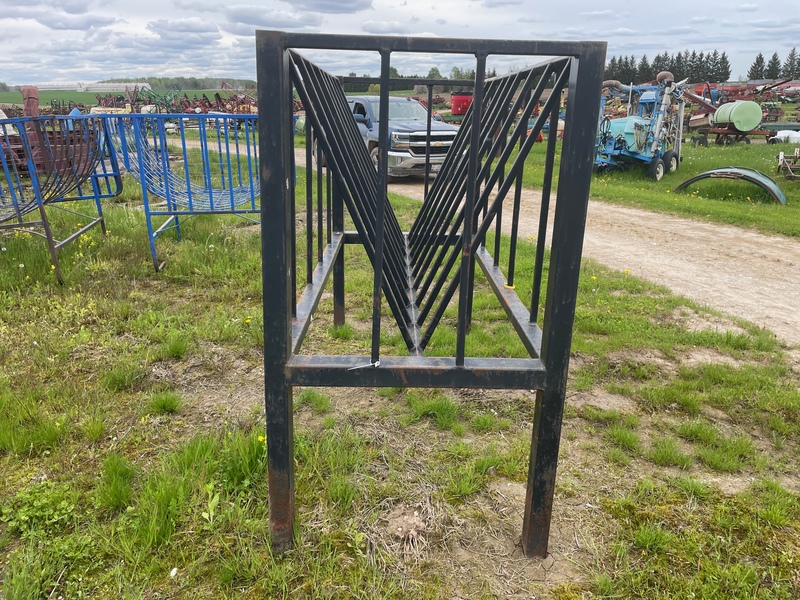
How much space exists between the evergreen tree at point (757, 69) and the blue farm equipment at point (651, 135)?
246ft

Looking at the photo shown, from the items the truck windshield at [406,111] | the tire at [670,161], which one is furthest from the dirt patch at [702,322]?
the tire at [670,161]

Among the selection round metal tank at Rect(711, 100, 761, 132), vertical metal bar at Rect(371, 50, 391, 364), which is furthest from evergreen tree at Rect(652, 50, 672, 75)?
vertical metal bar at Rect(371, 50, 391, 364)

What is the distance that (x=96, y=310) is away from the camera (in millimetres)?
4180

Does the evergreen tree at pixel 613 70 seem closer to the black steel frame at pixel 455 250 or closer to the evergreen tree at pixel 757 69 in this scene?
the evergreen tree at pixel 757 69

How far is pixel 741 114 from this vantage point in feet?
53.4

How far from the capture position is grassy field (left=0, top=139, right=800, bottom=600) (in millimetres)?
1942

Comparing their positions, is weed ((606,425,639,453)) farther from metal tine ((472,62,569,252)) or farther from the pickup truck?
the pickup truck

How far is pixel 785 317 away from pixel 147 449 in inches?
182

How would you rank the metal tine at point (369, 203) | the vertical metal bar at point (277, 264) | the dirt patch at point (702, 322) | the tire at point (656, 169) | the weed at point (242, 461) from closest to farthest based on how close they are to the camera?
the vertical metal bar at point (277, 264), the weed at point (242, 461), the metal tine at point (369, 203), the dirt patch at point (702, 322), the tire at point (656, 169)

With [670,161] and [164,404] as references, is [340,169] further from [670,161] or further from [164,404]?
[670,161]

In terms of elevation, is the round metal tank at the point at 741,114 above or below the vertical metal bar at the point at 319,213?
above

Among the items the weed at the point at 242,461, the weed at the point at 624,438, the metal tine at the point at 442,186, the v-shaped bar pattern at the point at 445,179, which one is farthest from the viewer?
the metal tine at the point at 442,186

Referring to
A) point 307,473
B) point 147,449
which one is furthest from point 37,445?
point 307,473

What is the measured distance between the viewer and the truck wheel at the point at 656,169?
477 inches
